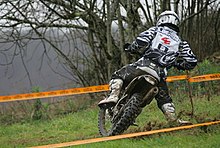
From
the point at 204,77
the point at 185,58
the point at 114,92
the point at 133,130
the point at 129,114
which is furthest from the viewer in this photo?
the point at 204,77

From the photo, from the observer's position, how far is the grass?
6867mm

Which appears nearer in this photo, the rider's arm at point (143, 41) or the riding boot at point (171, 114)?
the rider's arm at point (143, 41)

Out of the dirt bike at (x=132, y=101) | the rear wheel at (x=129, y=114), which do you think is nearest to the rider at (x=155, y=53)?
the dirt bike at (x=132, y=101)

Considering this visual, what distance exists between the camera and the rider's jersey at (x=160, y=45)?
24.2 ft

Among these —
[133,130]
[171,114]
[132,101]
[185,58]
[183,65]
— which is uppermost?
[185,58]

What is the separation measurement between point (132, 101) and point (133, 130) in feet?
3.55

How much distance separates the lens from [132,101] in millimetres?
7156

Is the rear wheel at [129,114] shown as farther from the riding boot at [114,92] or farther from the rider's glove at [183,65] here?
the rider's glove at [183,65]

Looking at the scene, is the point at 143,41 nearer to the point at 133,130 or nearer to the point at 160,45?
the point at 160,45

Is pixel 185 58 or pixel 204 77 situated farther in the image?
pixel 204 77

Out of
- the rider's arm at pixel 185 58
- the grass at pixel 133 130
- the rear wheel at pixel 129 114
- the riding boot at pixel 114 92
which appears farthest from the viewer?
the rider's arm at pixel 185 58

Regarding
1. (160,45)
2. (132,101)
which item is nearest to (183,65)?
(160,45)

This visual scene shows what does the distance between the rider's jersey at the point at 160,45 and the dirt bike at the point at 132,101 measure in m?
0.31

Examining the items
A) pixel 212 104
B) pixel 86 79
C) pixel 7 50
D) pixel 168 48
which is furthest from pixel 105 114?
pixel 86 79
